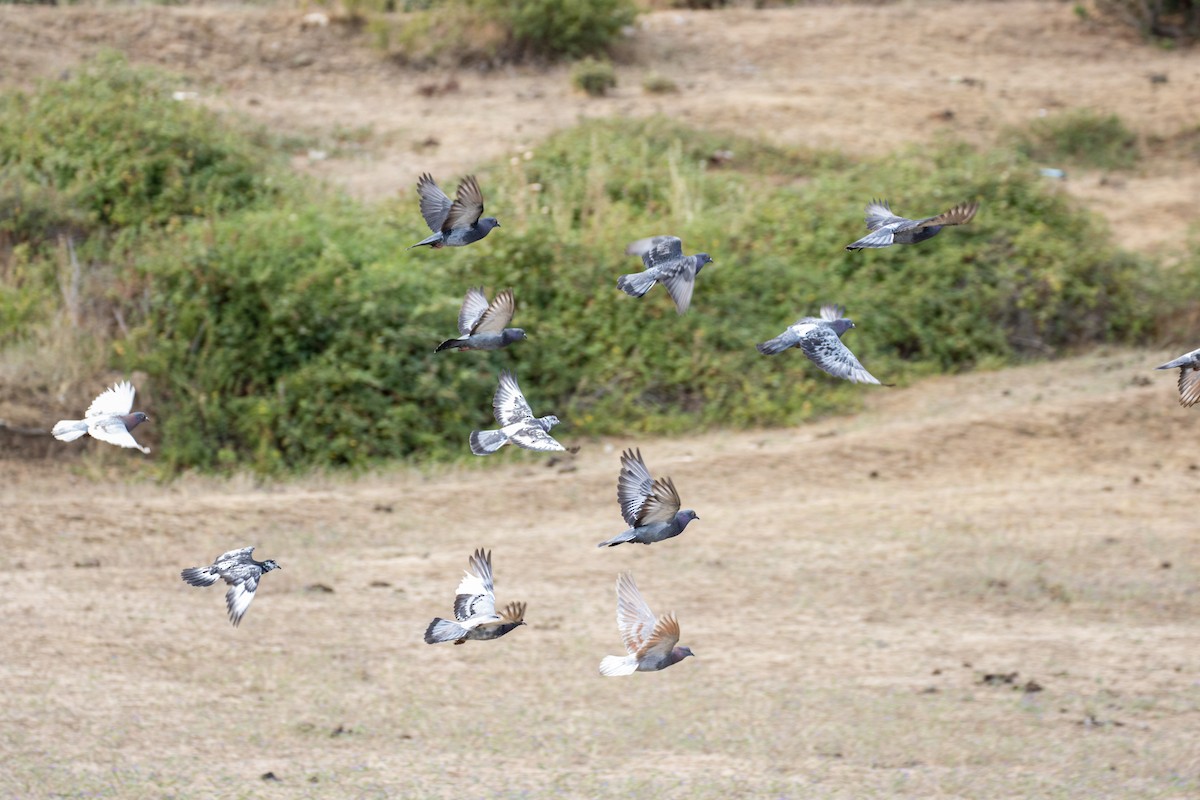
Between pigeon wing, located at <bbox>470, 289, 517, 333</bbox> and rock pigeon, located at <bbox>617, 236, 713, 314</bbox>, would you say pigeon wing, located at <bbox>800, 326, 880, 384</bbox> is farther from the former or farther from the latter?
pigeon wing, located at <bbox>470, 289, 517, 333</bbox>

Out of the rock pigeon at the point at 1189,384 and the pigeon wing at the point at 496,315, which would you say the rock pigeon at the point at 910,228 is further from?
the pigeon wing at the point at 496,315

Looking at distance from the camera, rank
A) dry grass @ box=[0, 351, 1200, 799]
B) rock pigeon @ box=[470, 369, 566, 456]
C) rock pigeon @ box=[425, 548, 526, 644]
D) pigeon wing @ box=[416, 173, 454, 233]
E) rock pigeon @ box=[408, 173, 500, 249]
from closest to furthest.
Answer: rock pigeon @ box=[425, 548, 526, 644] < rock pigeon @ box=[470, 369, 566, 456] < rock pigeon @ box=[408, 173, 500, 249] < pigeon wing @ box=[416, 173, 454, 233] < dry grass @ box=[0, 351, 1200, 799]

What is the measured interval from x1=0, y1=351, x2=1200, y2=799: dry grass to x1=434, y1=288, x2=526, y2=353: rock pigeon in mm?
1696

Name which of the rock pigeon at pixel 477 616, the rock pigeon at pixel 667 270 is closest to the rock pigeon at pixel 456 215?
the rock pigeon at pixel 667 270

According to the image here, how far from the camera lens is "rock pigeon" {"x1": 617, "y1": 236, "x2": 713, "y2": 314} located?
3918mm

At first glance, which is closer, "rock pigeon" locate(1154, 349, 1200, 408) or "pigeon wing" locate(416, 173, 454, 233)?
"rock pigeon" locate(1154, 349, 1200, 408)

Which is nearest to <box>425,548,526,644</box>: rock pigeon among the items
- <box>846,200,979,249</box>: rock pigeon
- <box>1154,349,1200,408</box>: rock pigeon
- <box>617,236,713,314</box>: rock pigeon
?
<box>617,236,713,314</box>: rock pigeon

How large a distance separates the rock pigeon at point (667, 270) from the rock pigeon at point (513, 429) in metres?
0.47

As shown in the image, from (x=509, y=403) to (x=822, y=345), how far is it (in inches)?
39.8

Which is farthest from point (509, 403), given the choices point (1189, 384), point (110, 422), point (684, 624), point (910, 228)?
point (684, 624)

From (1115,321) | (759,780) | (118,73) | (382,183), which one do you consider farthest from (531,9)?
(759,780)

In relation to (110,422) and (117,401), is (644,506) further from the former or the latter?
(117,401)

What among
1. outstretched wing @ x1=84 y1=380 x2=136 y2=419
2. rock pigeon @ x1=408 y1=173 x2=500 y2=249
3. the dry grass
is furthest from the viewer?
the dry grass

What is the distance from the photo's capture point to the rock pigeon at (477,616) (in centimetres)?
375
